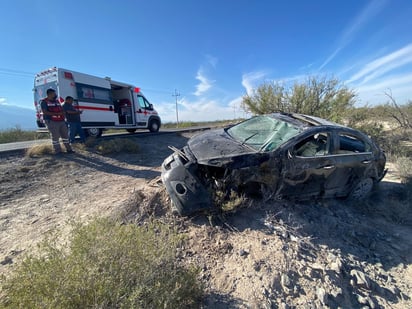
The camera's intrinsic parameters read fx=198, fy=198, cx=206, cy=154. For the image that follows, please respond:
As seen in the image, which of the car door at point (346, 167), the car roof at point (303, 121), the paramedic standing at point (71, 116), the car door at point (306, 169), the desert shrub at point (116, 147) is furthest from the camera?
the desert shrub at point (116, 147)

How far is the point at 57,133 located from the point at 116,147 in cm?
169

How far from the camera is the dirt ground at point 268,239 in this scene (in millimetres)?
2041

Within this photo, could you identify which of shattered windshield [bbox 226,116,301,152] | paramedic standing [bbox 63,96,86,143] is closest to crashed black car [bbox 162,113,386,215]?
shattered windshield [bbox 226,116,301,152]

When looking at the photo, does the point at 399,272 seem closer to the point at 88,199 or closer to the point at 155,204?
the point at 155,204

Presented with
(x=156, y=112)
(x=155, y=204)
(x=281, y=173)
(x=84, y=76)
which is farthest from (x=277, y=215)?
(x=156, y=112)

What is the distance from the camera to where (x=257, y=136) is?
348 centimetres

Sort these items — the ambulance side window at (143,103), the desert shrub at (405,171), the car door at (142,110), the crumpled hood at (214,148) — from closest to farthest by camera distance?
the crumpled hood at (214,148), the desert shrub at (405,171), the car door at (142,110), the ambulance side window at (143,103)

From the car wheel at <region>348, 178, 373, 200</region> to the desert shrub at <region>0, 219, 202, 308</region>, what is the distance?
363cm

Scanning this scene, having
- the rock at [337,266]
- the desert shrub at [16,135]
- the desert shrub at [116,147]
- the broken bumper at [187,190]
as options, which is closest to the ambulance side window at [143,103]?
the desert shrub at [116,147]

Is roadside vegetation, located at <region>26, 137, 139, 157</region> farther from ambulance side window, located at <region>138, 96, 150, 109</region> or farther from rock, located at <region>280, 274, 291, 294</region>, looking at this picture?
rock, located at <region>280, 274, 291, 294</region>

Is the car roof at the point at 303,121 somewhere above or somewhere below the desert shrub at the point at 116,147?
above

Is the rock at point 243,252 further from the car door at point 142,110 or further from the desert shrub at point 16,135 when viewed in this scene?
the desert shrub at point 16,135

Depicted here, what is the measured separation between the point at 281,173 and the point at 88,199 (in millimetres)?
3483

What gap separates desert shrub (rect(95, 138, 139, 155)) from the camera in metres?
6.72
